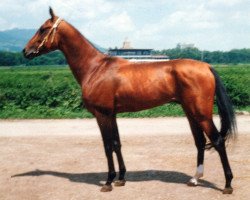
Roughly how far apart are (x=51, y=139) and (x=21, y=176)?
3.67 m

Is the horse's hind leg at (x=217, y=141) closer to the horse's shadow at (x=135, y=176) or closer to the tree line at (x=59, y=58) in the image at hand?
the horse's shadow at (x=135, y=176)

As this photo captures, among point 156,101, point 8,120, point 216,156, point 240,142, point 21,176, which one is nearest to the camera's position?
point 156,101

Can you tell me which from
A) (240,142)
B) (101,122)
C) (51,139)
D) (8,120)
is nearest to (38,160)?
(51,139)

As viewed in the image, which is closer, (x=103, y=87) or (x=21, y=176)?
(x=103, y=87)

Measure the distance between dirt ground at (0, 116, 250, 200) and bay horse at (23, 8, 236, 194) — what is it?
0.39m

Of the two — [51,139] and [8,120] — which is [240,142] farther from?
[8,120]

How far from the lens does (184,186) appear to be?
6.19m

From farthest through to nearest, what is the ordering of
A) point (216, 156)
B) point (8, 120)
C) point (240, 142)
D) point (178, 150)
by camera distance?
1. point (8, 120)
2. point (240, 142)
3. point (178, 150)
4. point (216, 156)

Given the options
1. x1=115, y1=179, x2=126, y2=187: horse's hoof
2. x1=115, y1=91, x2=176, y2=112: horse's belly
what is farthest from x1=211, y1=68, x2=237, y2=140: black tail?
x1=115, y1=179, x2=126, y2=187: horse's hoof

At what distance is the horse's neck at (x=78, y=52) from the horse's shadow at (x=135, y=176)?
1.84 m

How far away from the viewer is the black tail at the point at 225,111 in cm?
576

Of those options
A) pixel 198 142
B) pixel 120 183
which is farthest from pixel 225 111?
pixel 120 183

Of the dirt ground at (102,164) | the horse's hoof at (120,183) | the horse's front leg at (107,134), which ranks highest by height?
the horse's front leg at (107,134)

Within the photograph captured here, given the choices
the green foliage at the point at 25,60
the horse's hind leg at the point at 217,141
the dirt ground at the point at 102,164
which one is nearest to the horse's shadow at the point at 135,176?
the dirt ground at the point at 102,164
